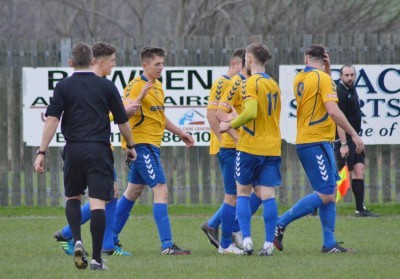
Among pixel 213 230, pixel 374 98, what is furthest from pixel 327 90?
pixel 374 98

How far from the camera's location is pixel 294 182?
16594 millimetres

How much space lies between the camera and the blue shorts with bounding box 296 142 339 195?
1072cm

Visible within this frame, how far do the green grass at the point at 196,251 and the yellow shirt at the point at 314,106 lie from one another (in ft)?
3.97

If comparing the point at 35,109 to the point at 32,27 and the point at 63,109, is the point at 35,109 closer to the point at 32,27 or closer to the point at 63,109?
the point at 63,109

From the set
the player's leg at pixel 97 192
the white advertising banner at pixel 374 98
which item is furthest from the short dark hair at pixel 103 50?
the white advertising banner at pixel 374 98

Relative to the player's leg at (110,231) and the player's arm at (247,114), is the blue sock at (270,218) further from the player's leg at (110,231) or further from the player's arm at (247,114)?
the player's leg at (110,231)

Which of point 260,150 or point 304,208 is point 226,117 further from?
point 304,208

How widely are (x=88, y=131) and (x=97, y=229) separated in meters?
0.86

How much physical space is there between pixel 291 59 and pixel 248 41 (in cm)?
73

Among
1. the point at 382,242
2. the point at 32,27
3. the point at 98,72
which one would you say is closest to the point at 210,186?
the point at 382,242

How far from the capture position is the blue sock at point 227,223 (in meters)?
11.1

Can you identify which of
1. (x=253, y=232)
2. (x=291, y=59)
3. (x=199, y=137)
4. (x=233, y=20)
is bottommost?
(x=253, y=232)

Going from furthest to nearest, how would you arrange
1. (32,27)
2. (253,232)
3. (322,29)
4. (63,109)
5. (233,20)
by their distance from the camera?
(32,27)
(233,20)
(322,29)
(253,232)
(63,109)

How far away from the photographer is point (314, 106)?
1079 cm
